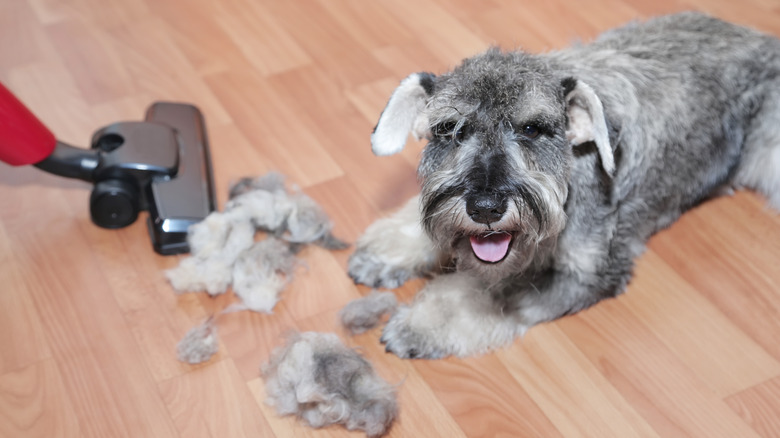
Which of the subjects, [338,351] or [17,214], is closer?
[338,351]

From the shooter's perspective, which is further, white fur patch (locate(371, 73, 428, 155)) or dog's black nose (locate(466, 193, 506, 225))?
white fur patch (locate(371, 73, 428, 155))

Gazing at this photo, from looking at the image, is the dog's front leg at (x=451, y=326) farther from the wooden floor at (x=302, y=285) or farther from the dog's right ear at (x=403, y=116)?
the dog's right ear at (x=403, y=116)

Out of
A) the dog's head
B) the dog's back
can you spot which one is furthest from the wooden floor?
the dog's head

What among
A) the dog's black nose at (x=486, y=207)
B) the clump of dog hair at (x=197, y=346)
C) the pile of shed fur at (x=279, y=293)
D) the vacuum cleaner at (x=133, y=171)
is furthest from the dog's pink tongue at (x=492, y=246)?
the vacuum cleaner at (x=133, y=171)

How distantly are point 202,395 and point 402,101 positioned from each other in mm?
942

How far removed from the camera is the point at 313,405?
6.56 ft

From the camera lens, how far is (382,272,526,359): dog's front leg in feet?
7.16

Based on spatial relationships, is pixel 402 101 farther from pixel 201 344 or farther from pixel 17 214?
pixel 17 214

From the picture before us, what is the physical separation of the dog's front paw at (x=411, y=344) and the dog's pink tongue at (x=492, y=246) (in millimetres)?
320

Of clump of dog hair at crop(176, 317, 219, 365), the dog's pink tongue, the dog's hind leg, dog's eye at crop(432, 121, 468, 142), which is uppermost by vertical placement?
dog's eye at crop(432, 121, 468, 142)

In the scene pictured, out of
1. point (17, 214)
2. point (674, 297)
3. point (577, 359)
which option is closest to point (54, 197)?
point (17, 214)

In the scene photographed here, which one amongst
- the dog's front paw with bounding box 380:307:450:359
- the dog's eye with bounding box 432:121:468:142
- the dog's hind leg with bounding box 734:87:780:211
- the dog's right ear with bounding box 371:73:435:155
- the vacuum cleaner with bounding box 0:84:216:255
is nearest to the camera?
the dog's eye with bounding box 432:121:468:142

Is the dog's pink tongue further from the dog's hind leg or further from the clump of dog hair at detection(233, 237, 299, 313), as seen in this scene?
the dog's hind leg

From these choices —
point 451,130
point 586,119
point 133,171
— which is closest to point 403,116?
point 451,130
